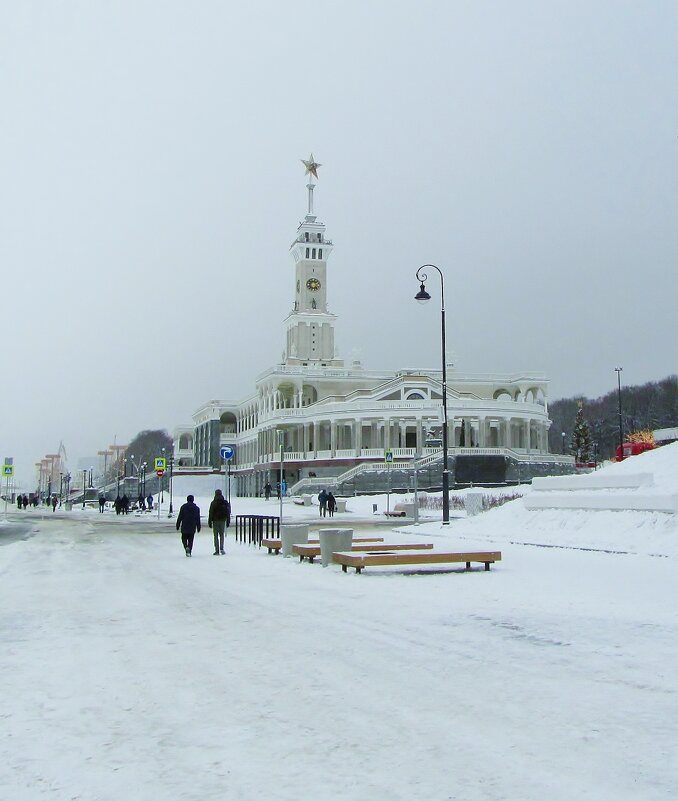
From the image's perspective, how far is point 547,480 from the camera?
24750 millimetres

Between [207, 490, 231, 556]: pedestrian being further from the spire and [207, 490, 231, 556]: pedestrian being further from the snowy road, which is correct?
the spire

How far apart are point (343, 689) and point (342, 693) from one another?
13 centimetres

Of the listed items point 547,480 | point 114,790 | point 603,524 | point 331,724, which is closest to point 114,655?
point 331,724

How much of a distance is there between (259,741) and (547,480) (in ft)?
66.8

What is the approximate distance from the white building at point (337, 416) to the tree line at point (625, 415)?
25161 millimetres

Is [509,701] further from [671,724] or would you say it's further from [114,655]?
[114,655]

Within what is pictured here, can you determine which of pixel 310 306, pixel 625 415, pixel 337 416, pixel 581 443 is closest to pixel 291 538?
pixel 337 416

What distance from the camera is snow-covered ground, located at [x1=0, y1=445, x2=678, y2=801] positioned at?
15.9 ft

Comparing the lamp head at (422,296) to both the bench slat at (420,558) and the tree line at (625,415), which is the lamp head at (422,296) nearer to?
the bench slat at (420,558)

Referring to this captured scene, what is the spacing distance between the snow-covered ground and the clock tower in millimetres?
95245

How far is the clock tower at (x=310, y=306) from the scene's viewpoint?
111 meters

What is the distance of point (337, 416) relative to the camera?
8212cm

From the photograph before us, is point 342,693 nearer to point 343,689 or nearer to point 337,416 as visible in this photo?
point 343,689

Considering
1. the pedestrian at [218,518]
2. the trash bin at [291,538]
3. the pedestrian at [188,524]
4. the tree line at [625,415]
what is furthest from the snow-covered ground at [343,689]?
the tree line at [625,415]
